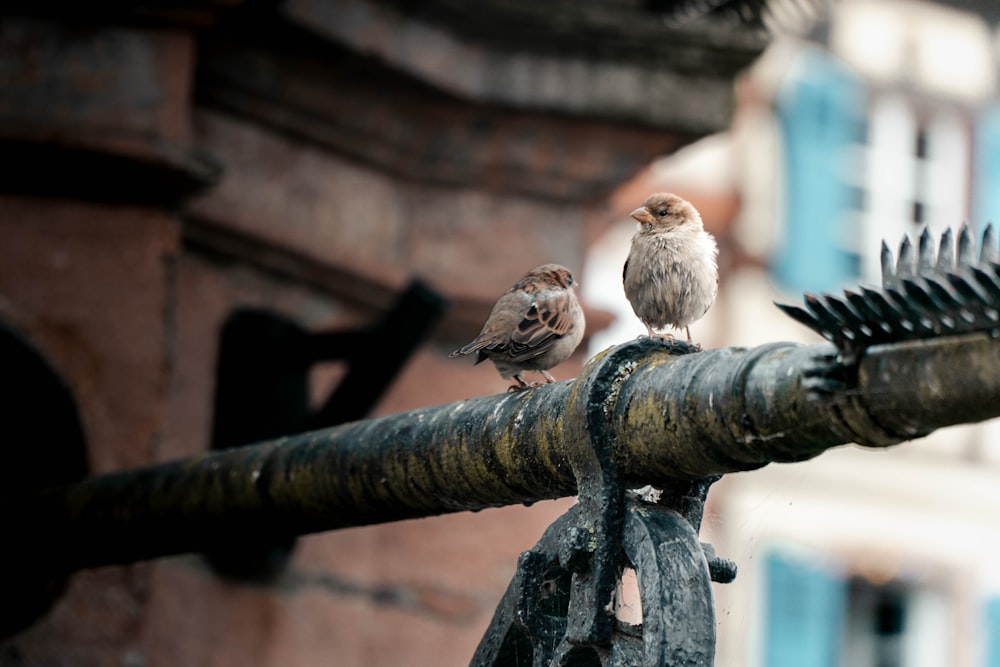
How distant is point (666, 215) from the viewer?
3.41 m

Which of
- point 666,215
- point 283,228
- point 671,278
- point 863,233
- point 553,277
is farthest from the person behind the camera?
point 863,233

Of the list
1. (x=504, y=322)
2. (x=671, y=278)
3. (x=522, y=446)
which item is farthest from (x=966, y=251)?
(x=504, y=322)

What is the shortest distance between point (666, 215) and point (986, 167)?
14.1 m

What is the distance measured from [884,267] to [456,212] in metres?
3.06

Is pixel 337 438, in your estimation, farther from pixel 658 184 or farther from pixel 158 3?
pixel 658 184

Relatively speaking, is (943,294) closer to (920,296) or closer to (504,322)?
(920,296)

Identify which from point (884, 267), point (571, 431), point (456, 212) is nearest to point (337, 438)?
point (571, 431)

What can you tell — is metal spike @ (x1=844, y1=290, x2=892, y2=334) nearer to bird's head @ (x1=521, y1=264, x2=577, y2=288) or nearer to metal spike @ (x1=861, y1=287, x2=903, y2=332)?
metal spike @ (x1=861, y1=287, x2=903, y2=332)

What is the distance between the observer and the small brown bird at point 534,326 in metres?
3.47

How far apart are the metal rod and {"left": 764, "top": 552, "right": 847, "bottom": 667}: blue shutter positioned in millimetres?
11427

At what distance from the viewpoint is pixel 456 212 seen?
469 centimetres

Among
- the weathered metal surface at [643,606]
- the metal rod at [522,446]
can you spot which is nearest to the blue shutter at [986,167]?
the metal rod at [522,446]

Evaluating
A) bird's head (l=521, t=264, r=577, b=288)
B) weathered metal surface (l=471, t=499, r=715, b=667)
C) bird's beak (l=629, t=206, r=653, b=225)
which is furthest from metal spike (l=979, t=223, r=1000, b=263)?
bird's head (l=521, t=264, r=577, b=288)

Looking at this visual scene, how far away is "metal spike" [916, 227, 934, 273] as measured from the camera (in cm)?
163
